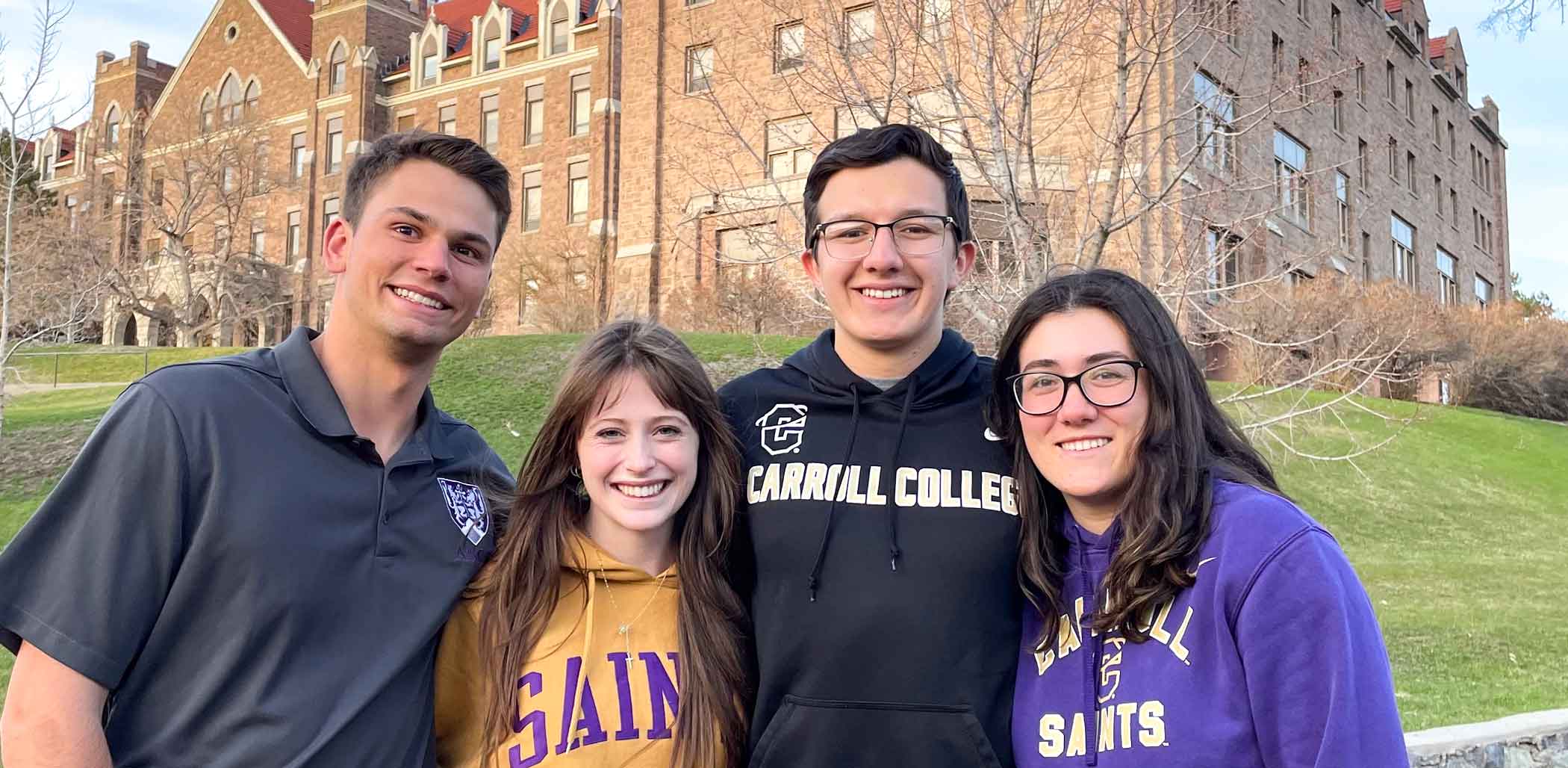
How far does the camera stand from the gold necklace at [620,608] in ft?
9.39

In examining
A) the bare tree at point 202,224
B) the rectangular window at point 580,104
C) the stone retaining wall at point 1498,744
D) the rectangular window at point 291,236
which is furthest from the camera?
the rectangular window at point 291,236

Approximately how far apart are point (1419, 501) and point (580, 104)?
2697 cm

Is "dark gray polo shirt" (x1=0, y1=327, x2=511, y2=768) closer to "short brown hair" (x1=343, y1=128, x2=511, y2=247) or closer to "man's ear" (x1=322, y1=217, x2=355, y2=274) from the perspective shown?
"man's ear" (x1=322, y1=217, x2=355, y2=274)

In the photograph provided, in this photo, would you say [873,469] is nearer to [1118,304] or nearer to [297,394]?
[1118,304]

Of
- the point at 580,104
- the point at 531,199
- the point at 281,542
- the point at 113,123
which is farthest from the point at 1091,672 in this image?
the point at 113,123

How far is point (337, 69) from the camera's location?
40.8 meters

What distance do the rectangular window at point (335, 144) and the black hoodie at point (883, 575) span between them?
41750mm

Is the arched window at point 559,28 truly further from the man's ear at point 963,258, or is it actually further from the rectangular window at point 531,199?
the man's ear at point 963,258

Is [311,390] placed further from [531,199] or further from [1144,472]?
[531,199]

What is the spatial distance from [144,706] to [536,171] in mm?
34999

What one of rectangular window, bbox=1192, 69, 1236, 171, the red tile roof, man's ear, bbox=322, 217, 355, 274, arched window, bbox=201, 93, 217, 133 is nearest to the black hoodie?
man's ear, bbox=322, 217, 355, 274

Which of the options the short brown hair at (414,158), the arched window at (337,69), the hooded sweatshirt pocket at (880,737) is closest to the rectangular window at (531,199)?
the arched window at (337,69)

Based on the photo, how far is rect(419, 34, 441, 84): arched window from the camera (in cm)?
3912

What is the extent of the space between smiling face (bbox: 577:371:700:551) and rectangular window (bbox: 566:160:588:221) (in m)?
31.9
